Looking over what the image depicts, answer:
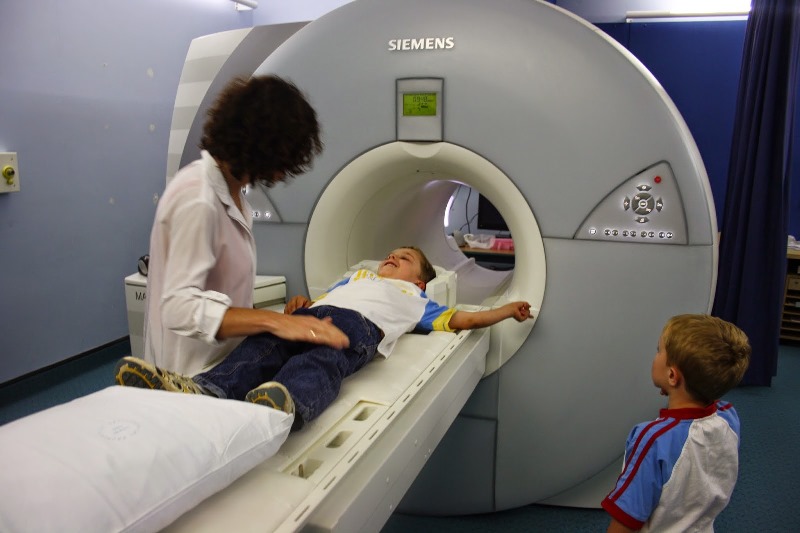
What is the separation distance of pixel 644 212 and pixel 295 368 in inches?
37.7

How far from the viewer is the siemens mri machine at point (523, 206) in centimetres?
153

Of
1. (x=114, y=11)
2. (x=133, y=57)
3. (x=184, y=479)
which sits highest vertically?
(x=114, y=11)

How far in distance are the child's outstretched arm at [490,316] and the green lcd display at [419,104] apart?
0.54 meters

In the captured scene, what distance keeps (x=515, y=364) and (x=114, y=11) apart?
8.33 feet

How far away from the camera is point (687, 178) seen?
1.52 metres

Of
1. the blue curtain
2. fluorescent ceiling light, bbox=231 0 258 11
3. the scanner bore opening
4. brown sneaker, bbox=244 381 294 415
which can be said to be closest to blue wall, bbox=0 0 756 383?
fluorescent ceiling light, bbox=231 0 258 11

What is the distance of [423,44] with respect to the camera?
1.66 meters

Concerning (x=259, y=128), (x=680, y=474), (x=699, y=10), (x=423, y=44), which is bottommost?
(x=680, y=474)

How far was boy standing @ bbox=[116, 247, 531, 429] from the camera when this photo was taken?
98cm

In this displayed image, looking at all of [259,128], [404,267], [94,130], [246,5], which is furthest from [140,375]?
[246,5]

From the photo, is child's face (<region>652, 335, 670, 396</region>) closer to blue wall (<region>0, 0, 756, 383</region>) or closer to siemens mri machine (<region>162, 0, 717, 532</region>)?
siemens mri machine (<region>162, 0, 717, 532</region>)

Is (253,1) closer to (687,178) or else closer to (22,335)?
(22,335)

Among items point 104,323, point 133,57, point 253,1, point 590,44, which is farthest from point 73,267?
point 590,44

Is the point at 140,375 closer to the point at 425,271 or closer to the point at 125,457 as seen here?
the point at 125,457
